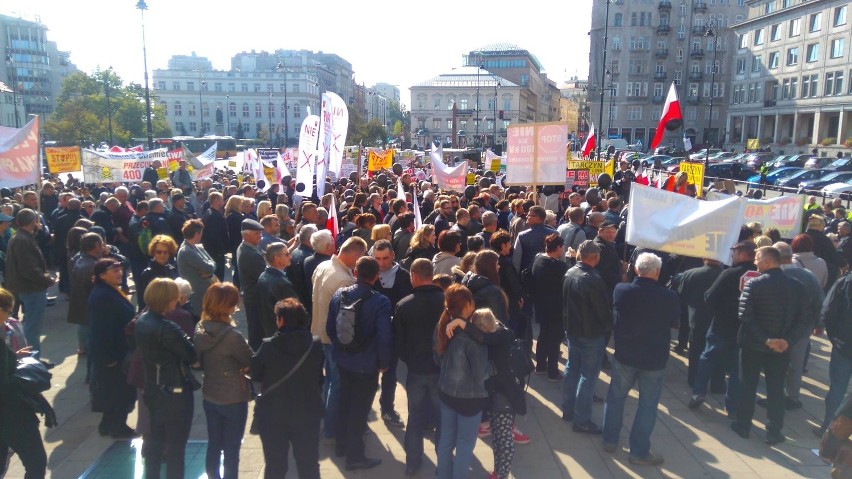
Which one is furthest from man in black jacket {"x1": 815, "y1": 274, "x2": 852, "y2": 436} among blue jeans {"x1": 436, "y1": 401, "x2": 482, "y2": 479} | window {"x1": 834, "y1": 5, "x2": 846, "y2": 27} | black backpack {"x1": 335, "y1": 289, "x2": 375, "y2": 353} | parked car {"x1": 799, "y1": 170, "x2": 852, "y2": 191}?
window {"x1": 834, "y1": 5, "x2": 846, "y2": 27}

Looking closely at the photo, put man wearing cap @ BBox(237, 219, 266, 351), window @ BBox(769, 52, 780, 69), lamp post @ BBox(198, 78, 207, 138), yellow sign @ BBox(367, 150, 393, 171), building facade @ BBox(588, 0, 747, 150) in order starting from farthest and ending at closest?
lamp post @ BBox(198, 78, 207, 138) → building facade @ BBox(588, 0, 747, 150) → window @ BBox(769, 52, 780, 69) → yellow sign @ BBox(367, 150, 393, 171) → man wearing cap @ BBox(237, 219, 266, 351)

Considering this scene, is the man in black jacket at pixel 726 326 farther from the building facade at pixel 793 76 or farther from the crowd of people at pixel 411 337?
the building facade at pixel 793 76

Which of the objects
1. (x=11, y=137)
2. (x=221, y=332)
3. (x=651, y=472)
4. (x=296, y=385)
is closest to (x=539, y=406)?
(x=651, y=472)

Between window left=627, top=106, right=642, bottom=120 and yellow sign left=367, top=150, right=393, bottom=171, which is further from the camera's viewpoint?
window left=627, top=106, right=642, bottom=120

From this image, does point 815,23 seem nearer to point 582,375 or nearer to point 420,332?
point 582,375

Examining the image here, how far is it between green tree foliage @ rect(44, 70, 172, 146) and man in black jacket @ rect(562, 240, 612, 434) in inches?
2462

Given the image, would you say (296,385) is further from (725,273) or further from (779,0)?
(779,0)

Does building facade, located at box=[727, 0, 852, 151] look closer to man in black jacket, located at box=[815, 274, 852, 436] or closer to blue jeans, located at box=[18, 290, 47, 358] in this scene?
man in black jacket, located at box=[815, 274, 852, 436]

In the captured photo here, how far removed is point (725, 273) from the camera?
6.23m

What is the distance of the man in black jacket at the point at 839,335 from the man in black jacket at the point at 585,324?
2.07 m

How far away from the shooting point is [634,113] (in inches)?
3214

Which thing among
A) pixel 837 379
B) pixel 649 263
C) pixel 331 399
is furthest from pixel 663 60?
pixel 331 399

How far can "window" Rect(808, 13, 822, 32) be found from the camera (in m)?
56.3

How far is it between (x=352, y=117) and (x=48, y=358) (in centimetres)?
7185
